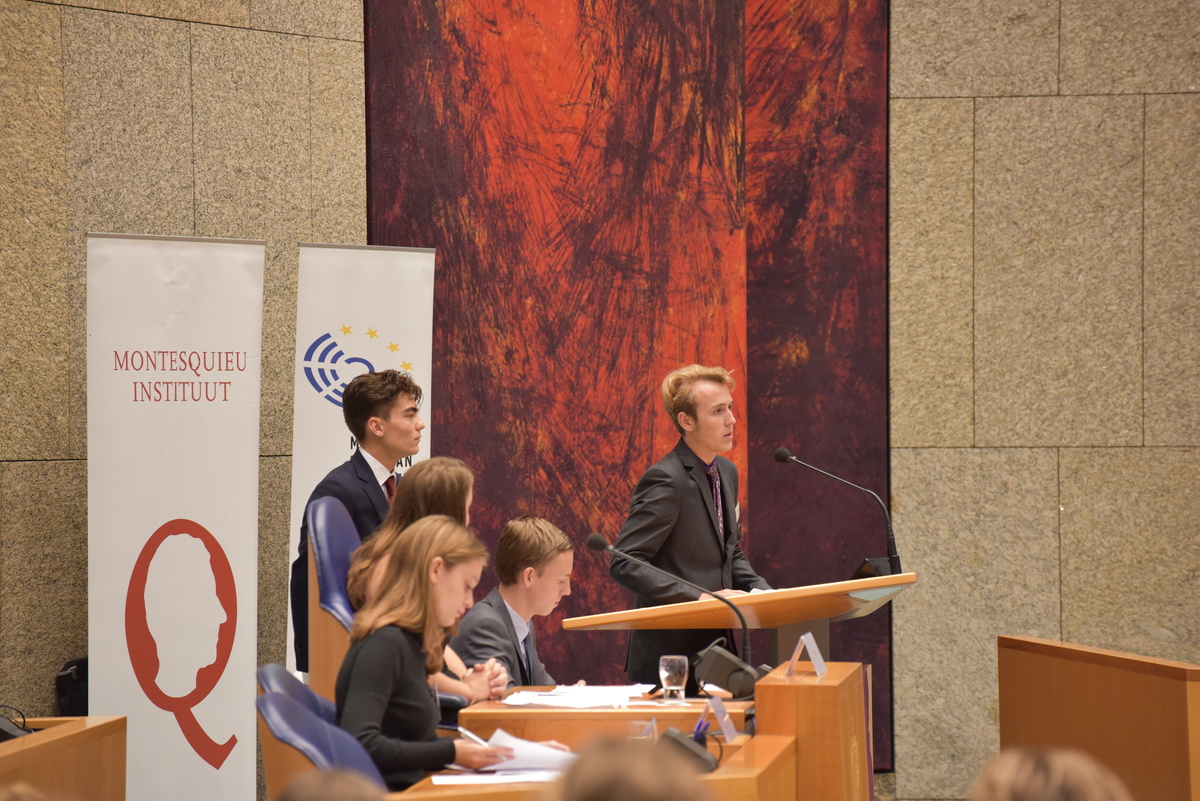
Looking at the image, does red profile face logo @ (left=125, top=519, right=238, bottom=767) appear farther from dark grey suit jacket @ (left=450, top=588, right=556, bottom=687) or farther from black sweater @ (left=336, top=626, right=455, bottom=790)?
black sweater @ (left=336, top=626, right=455, bottom=790)

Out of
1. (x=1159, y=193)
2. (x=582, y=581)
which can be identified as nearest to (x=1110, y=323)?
(x=1159, y=193)

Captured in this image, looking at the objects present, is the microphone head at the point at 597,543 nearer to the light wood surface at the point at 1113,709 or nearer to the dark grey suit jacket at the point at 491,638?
the dark grey suit jacket at the point at 491,638

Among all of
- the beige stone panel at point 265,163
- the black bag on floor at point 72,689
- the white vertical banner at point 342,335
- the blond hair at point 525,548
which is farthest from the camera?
the beige stone panel at point 265,163

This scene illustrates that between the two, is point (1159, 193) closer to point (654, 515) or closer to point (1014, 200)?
point (1014, 200)

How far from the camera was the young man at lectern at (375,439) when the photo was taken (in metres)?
3.42

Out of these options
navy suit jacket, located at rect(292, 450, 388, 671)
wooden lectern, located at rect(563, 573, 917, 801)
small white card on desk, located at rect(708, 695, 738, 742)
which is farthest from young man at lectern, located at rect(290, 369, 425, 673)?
small white card on desk, located at rect(708, 695, 738, 742)

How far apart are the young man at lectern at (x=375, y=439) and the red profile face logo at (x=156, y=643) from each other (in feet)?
2.46

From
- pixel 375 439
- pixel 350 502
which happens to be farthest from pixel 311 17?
pixel 350 502

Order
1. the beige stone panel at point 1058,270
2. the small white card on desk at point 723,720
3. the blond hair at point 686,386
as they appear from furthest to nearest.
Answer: the beige stone panel at point 1058,270 → the blond hair at point 686,386 → the small white card on desk at point 723,720

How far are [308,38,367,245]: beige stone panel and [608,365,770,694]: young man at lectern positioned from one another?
204 centimetres

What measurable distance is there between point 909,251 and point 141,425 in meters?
3.57

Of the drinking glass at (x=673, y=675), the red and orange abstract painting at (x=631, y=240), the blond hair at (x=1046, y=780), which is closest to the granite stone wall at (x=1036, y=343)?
the red and orange abstract painting at (x=631, y=240)

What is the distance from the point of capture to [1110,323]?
17.9 feet

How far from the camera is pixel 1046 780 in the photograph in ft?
4.25
